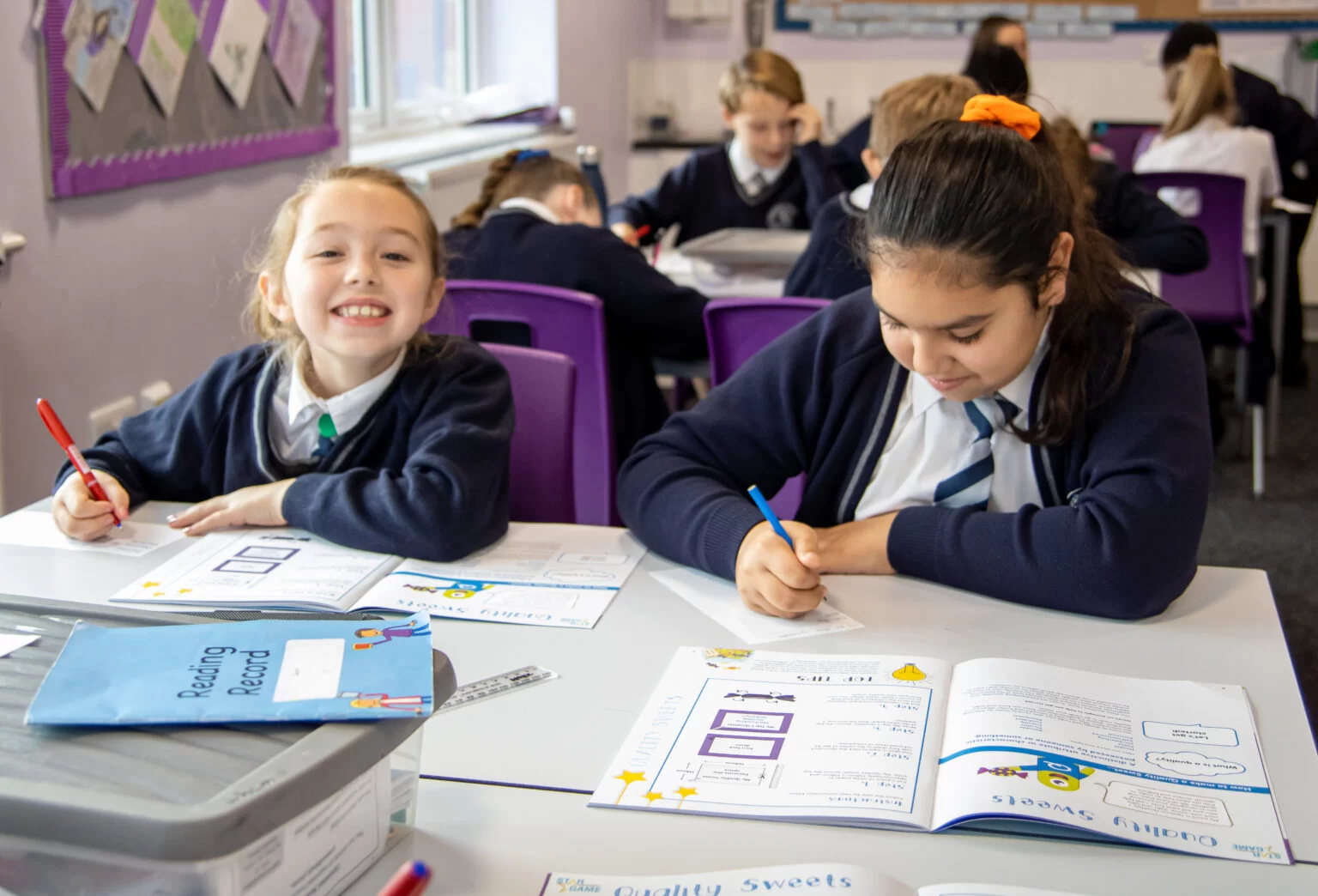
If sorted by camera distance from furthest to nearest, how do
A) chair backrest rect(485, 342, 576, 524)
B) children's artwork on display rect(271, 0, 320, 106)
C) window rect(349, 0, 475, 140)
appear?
1. window rect(349, 0, 475, 140)
2. children's artwork on display rect(271, 0, 320, 106)
3. chair backrest rect(485, 342, 576, 524)

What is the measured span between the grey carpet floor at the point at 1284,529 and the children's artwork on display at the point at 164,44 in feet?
7.59

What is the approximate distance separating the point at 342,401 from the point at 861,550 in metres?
0.65

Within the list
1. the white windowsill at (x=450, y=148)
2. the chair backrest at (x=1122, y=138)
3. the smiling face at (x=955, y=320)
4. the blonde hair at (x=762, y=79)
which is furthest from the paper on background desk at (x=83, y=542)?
the chair backrest at (x=1122, y=138)

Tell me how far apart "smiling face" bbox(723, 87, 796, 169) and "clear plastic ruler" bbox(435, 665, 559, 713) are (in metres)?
2.84

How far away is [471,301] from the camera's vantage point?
2205mm

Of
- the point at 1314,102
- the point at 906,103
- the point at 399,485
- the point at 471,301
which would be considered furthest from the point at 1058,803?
the point at 1314,102

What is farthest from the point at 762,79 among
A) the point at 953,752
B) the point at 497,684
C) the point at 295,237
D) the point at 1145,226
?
the point at 953,752

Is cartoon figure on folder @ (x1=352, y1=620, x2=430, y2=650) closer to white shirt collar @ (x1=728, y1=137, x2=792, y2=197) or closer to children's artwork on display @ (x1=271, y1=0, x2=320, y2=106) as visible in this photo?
children's artwork on display @ (x1=271, y1=0, x2=320, y2=106)

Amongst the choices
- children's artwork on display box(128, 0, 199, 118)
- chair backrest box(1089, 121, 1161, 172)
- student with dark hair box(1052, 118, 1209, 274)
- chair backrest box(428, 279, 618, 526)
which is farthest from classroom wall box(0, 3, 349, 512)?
chair backrest box(1089, 121, 1161, 172)

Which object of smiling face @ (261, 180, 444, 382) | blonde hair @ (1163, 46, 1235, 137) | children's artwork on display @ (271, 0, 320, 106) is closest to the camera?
smiling face @ (261, 180, 444, 382)

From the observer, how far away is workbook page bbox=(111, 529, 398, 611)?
1.23m

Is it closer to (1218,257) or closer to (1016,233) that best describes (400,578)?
(1016,233)

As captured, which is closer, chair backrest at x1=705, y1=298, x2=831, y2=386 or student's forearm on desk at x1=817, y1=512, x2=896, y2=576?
student's forearm on desk at x1=817, y1=512, x2=896, y2=576

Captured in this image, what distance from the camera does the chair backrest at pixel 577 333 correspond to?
220 centimetres
